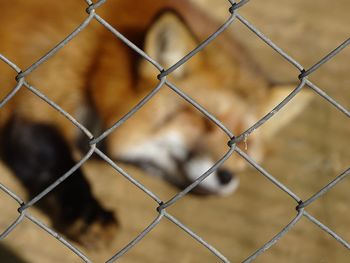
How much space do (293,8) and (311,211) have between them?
1423mm

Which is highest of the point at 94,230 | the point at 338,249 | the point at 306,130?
the point at 306,130

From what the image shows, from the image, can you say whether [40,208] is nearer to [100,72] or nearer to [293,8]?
[100,72]

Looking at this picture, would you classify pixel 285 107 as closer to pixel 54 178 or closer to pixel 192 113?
pixel 192 113

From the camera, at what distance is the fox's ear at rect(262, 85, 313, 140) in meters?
2.59

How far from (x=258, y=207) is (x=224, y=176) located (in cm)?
18

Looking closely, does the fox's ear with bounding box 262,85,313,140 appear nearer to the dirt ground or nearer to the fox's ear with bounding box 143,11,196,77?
the dirt ground

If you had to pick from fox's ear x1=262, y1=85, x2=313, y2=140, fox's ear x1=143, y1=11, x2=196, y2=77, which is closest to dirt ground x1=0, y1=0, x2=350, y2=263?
fox's ear x1=262, y1=85, x2=313, y2=140

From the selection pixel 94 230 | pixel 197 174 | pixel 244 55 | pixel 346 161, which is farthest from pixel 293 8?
pixel 94 230

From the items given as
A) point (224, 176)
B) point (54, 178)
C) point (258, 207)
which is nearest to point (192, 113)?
point (224, 176)

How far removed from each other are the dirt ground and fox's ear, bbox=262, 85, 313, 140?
1.2 inches

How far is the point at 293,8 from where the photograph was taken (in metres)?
3.39

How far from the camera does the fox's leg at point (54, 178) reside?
2115mm

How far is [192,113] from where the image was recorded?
2367 millimetres

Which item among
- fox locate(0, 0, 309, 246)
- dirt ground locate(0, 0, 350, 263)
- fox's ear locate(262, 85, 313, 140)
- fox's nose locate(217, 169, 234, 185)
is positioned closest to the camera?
dirt ground locate(0, 0, 350, 263)
